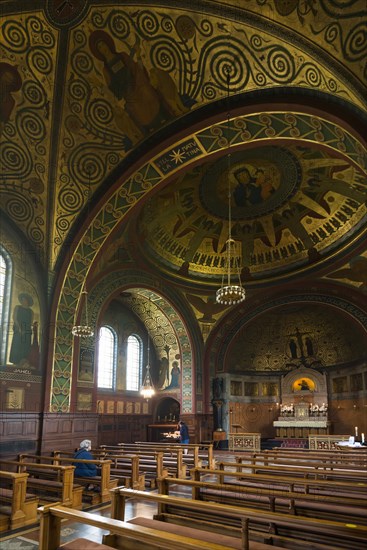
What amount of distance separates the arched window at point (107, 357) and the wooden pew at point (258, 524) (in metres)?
14.2

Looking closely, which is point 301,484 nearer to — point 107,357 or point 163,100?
point 163,100

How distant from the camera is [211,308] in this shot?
68.3 ft

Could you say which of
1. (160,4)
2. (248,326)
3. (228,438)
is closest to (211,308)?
(248,326)

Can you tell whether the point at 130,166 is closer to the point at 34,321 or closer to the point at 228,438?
the point at 34,321

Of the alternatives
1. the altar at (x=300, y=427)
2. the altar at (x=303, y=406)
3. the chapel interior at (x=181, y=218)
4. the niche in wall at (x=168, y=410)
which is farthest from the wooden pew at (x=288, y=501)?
the altar at (x=303, y=406)

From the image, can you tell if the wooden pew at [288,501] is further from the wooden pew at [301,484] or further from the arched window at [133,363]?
the arched window at [133,363]

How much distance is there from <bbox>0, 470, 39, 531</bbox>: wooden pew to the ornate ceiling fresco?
5302mm

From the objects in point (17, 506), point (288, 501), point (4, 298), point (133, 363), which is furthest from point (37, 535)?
point (133, 363)

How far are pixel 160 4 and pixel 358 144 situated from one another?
5225 mm

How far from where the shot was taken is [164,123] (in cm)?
1107

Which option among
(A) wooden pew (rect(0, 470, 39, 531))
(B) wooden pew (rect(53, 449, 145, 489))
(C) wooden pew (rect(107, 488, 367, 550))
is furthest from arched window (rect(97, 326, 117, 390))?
(C) wooden pew (rect(107, 488, 367, 550))

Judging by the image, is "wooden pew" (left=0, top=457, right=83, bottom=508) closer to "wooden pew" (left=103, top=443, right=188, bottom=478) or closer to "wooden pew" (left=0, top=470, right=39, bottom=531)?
"wooden pew" (left=0, top=470, right=39, bottom=531)

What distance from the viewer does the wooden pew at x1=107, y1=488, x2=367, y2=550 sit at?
4.03 metres

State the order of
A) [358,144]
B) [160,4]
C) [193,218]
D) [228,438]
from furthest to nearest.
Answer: [228,438] → [193,218] → [358,144] → [160,4]
